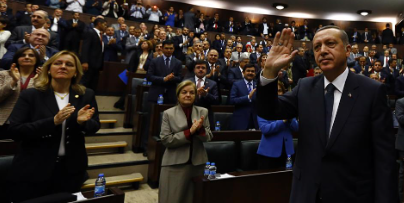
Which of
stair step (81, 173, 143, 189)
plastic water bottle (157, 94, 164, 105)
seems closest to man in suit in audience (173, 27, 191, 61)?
plastic water bottle (157, 94, 164, 105)

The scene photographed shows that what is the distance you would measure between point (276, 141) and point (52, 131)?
42.4 inches

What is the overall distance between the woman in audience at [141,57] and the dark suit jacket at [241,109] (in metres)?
1.27

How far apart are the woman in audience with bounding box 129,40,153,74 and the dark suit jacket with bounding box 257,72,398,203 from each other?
252cm

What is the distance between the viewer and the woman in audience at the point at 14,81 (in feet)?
4.11

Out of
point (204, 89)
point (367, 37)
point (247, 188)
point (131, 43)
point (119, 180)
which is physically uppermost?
point (367, 37)

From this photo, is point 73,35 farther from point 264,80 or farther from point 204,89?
point 264,80

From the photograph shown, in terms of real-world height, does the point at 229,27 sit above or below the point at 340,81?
above

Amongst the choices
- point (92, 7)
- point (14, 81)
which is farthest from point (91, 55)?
point (92, 7)

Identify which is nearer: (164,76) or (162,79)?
(162,79)

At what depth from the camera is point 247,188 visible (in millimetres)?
1286

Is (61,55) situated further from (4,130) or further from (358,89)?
(358,89)

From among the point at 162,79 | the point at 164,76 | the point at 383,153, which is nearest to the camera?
the point at 383,153

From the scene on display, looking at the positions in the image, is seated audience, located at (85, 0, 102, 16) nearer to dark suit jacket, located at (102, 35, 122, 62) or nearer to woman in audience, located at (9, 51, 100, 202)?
dark suit jacket, located at (102, 35, 122, 62)

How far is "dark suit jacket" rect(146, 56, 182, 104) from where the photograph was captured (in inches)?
86.7
